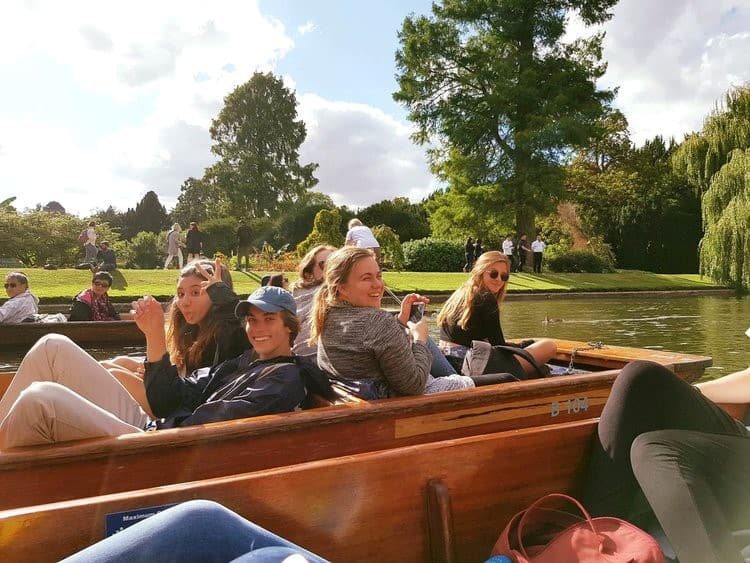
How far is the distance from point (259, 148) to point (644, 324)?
26980 mm

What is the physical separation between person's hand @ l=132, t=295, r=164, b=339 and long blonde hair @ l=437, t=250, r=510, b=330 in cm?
176

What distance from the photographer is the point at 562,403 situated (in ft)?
10.3

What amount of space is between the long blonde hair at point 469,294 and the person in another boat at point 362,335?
1127mm

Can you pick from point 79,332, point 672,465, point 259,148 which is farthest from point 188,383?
point 259,148

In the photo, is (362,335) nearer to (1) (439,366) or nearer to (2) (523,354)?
(1) (439,366)

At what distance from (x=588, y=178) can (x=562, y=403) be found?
1021 inches

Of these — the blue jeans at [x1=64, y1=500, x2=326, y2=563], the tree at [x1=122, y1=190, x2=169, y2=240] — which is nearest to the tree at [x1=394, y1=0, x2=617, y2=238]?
the blue jeans at [x1=64, y1=500, x2=326, y2=563]

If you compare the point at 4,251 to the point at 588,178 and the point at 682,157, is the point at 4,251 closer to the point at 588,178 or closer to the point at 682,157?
the point at 682,157

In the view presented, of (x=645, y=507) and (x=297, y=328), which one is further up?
(x=297, y=328)

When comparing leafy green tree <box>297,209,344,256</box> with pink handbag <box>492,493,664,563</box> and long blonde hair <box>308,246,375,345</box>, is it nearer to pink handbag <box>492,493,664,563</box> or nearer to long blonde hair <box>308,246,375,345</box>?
long blonde hair <box>308,246,375,345</box>

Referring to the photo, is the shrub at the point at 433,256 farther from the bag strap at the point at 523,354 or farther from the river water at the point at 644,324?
the bag strap at the point at 523,354

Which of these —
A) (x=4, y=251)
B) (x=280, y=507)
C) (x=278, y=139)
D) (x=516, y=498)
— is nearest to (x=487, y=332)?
(x=516, y=498)

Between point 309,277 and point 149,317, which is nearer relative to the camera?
point 149,317

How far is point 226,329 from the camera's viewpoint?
2.95 metres
